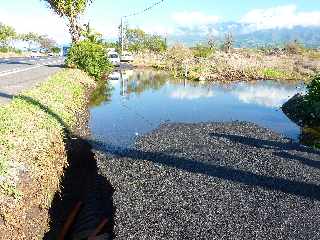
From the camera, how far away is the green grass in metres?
12.6

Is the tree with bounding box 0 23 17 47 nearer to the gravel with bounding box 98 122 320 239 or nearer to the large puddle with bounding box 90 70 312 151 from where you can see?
the large puddle with bounding box 90 70 312 151

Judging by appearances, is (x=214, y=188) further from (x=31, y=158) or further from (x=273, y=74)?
(x=273, y=74)

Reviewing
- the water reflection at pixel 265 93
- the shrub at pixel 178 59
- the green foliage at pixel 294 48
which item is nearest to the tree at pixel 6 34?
the shrub at pixel 178 59

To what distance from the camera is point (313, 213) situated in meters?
12.1

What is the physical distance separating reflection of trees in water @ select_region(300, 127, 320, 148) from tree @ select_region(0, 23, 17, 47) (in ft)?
295

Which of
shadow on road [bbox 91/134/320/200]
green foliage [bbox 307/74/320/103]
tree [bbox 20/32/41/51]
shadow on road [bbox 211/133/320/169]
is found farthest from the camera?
tree [bbox 20/32/41/51]

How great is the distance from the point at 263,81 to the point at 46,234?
154 ft

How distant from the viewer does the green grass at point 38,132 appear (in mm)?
12570

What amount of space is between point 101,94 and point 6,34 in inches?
3094

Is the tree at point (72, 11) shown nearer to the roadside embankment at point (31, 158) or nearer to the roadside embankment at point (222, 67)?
the roadside embankment at point (222, 67)

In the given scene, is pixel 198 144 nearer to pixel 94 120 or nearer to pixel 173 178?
pixel 173 178

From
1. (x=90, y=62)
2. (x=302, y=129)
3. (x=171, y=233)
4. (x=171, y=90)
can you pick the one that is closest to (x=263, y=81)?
(x=171, y=90)

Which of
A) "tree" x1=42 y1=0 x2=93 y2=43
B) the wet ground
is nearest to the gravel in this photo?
the wet ground

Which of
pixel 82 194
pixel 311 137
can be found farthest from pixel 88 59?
pixel 82 194
